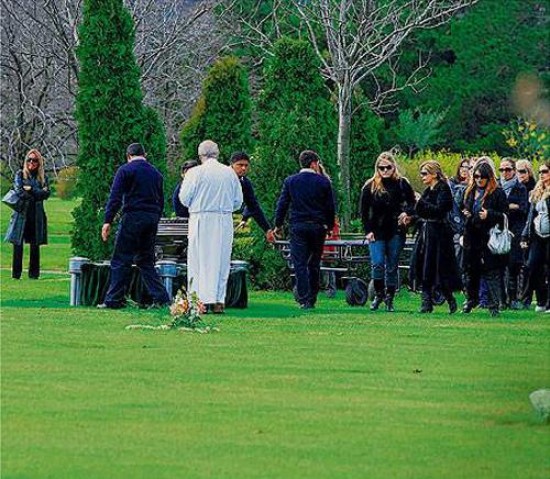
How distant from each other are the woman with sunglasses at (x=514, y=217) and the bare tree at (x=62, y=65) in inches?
542

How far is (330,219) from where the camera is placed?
2420 cm

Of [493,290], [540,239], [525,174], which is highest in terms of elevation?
[525,174]

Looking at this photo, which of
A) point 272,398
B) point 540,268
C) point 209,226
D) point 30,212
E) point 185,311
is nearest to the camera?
point 272,398

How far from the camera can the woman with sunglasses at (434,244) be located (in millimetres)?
22828

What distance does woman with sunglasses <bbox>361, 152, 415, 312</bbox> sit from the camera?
23.5m

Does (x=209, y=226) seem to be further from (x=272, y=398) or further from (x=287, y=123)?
(x=272, y=398)

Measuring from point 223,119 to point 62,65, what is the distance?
20.7ft

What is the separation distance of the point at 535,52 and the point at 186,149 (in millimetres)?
43691

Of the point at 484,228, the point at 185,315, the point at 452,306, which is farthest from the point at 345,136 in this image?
the point at 185,315

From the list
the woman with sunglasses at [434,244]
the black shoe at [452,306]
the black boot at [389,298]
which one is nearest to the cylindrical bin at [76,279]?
the black boot at [389,298]

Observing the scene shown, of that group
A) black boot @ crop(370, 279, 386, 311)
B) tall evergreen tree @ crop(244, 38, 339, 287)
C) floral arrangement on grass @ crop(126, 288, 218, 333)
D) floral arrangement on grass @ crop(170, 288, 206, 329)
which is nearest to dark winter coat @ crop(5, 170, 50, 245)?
tall evergreen tree @ crop(244, 38, 339, 287)

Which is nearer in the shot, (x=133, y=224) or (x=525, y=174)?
(x=133, y=224)

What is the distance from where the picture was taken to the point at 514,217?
25266 millimetres

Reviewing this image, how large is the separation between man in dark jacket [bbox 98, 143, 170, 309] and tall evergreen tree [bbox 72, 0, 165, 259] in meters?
6.95
